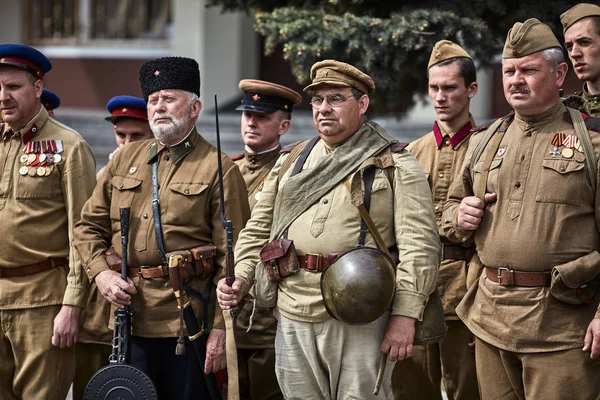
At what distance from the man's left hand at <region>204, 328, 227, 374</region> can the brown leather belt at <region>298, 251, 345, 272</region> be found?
2.30 feet

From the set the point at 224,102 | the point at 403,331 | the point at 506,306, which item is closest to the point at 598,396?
the point at 506,306

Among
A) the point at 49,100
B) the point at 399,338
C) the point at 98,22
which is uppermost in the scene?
the point at 98,22

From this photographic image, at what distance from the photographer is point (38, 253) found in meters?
5.52

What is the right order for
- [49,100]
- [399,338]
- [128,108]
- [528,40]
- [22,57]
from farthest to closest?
[49,100], [128,108], [22,57], [528,40], [399,338]

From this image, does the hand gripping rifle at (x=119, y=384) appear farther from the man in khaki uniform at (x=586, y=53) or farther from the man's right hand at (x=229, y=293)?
the man in khaki uniform at (x=586, y=53)

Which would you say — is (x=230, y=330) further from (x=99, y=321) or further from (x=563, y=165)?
(x=563, y=165)

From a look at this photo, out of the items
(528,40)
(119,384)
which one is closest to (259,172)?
(119,384)

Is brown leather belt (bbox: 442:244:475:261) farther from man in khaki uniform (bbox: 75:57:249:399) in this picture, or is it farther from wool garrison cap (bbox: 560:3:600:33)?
wool garrison cap (bbox: 560:3:600:33)

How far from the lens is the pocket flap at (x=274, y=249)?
4484mm

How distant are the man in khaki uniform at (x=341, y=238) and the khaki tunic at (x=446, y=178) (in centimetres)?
100

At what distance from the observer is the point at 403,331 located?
4312 mm

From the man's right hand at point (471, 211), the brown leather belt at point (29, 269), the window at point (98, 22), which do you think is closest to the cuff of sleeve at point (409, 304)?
the man's right hand at point (471, 211)

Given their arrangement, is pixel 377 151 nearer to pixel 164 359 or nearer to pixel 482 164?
pixel 482 164

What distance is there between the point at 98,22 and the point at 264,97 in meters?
11.5
